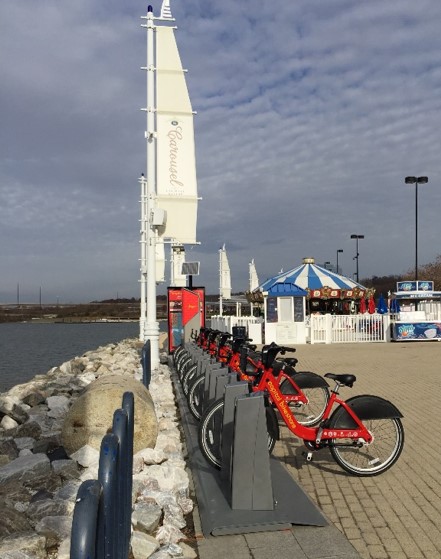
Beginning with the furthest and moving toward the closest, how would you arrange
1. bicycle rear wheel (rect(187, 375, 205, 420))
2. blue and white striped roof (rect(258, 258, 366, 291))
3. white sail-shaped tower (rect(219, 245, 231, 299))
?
1. white sail-shaped tower (rect(219, 245, 231, 299))
2. blue and white striped roof (rect(258, 258, 366, 291))
3. bicycle rear wheel (rect(187, 375, 205, 420))

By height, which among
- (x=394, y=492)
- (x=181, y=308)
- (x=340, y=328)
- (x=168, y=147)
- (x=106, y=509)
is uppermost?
(x=168, y=147)

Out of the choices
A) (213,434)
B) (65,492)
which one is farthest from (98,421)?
(213,434)

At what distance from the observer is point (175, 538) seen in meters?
3.88

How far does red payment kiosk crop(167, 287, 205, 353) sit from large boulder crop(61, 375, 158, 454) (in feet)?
29.9

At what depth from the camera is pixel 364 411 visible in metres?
5.18

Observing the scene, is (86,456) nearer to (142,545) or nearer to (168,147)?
(142,545)

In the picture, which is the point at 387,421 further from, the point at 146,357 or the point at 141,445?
the point at 146,357

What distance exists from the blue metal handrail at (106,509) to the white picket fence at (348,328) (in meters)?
20.1

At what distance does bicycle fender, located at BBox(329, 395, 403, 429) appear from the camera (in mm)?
5125

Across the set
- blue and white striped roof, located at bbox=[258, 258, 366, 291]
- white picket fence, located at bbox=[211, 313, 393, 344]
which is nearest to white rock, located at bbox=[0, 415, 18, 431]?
white picket fence, located at bbox=[211, 313, 393, 344]

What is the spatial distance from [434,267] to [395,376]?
5674cm

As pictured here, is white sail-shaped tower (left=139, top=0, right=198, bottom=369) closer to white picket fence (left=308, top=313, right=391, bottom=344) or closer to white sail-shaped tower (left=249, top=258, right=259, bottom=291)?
white picket fence (left=308, top=313, right=391, bottom=344)

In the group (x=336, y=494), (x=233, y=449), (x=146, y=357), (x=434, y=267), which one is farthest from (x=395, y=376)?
(x=434, y=267)

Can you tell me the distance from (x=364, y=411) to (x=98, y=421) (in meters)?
2.63
